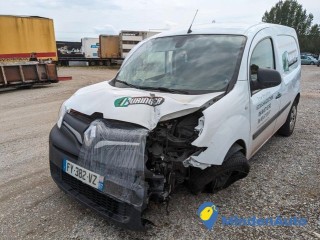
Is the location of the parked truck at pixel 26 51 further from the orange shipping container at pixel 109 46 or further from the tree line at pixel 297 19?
the tree line at pixel 297 19

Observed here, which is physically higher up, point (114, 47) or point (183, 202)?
point (114, 47)

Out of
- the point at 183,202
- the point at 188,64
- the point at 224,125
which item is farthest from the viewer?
the point at 188,64

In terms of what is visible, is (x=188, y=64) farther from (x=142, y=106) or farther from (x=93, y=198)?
(x=93, y=198)

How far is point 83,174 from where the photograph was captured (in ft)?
8.79

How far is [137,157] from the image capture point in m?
2.46

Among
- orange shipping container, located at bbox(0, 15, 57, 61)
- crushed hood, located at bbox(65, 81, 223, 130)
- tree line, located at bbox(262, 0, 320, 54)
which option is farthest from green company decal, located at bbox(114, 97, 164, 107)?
tree line, located at bbox(262, 0, 320, 54)

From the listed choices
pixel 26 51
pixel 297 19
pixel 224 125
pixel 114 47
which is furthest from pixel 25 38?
pixel 297 19

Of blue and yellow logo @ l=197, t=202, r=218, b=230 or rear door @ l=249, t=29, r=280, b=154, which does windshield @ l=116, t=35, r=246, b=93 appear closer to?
rear door @ l=249, t=29, r=280, b=154

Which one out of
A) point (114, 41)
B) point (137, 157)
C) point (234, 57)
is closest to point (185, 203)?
point (137, 157)

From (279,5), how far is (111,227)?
79.0 m

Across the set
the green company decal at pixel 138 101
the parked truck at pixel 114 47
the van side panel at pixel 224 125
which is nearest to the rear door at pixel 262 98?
the van side panel at pixel 224 125

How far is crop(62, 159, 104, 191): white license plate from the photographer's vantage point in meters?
2.56

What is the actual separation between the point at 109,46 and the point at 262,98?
93.7 ft

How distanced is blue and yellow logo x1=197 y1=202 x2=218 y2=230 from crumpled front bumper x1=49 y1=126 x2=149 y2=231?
69 centimetres
